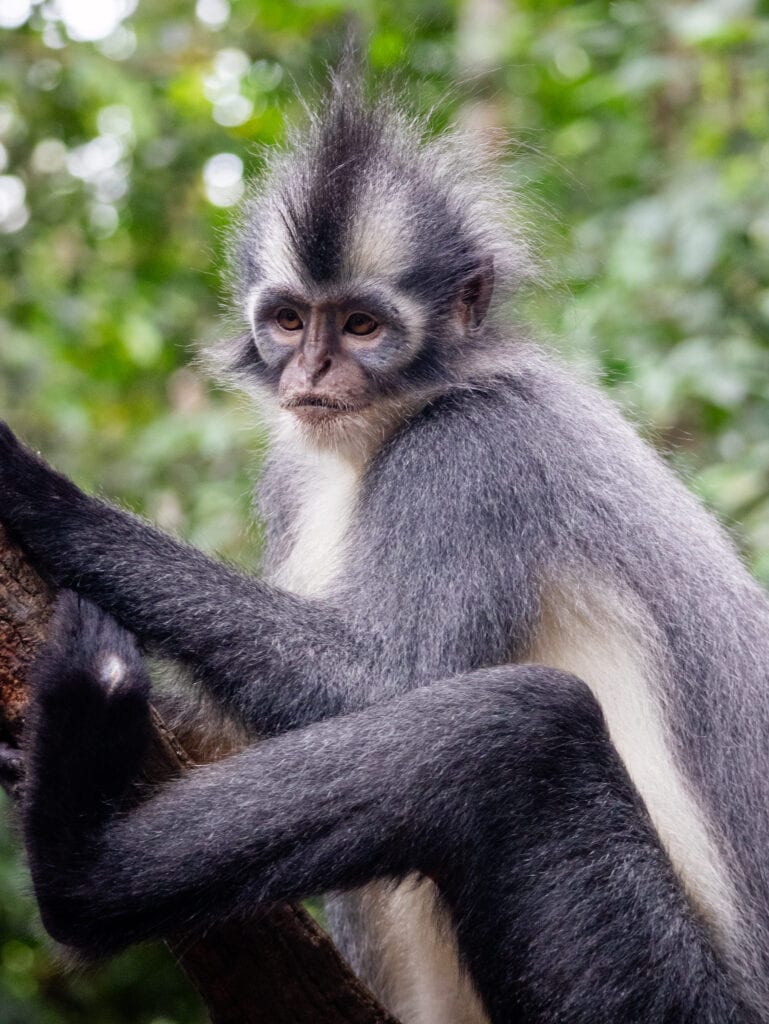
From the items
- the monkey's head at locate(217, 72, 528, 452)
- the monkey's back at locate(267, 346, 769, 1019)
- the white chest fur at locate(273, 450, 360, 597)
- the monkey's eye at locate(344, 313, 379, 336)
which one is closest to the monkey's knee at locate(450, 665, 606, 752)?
the monkey's back at locate(267, 346, 769, 1019)

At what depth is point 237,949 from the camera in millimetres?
4234

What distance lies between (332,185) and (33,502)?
1.96 meters

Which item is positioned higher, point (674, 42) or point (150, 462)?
point (674, 42)

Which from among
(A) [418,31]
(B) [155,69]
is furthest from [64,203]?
(A) [418,31]

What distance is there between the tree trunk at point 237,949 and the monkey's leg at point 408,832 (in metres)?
0.12

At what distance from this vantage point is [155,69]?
10.7 meters

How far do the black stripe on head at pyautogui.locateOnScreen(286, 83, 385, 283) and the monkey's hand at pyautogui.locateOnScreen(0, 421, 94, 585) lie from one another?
60.0 inches

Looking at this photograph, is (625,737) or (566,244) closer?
(625,737)

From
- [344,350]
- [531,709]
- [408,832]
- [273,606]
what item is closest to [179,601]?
[273,606]

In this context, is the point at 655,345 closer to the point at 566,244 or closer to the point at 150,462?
the point at 566,244

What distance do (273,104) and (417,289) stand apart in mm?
5147

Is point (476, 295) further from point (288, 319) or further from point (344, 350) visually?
point (288, 319)

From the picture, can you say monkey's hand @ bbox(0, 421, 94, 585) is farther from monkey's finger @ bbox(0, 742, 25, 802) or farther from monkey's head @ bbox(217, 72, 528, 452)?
monkey's head @ bbox(217, 72, 528, 452)

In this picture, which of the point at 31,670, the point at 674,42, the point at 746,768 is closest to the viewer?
the point at 31,670
